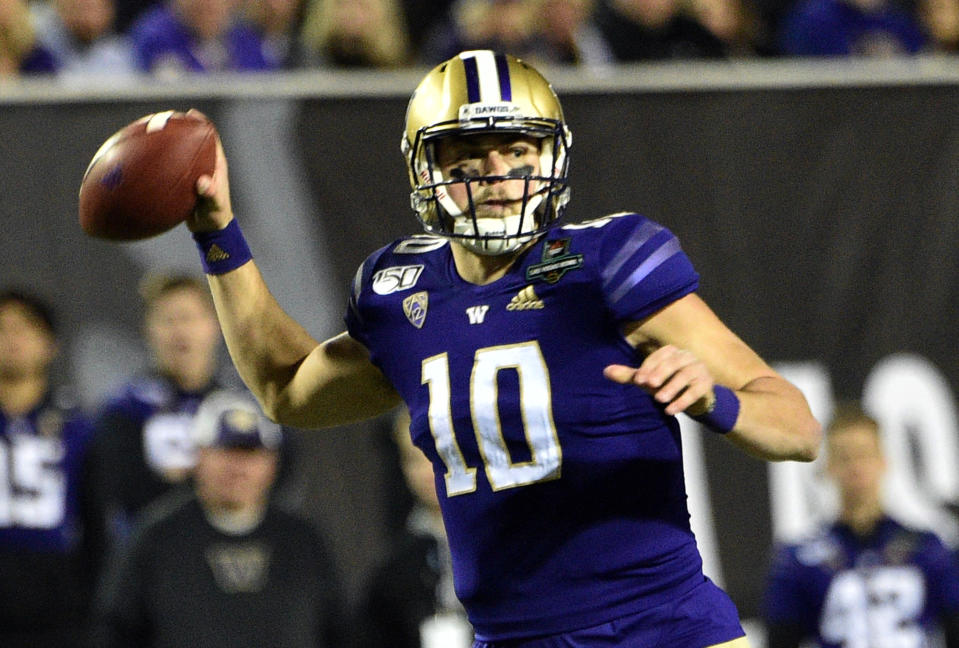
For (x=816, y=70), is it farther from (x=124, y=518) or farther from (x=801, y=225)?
(x=124, y=518)

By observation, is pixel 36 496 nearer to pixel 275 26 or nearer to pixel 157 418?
pixel 157 418

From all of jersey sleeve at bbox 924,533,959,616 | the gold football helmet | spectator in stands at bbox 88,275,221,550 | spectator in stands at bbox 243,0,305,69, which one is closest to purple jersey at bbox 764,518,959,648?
jersey sleeve at bbox 924,533,959,616

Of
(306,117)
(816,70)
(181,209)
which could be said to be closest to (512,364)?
(181,209)

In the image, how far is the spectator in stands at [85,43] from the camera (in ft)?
19.7

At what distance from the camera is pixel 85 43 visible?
605 cm

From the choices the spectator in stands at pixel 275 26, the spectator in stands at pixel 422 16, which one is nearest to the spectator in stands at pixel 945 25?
the spectator in stands at pixel 422 16

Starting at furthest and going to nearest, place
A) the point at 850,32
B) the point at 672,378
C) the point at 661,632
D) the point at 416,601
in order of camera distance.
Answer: the point at 850,32
the point at 416,601
the point at 661,632
the point at 672,378

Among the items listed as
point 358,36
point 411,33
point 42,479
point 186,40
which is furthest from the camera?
point 411,33

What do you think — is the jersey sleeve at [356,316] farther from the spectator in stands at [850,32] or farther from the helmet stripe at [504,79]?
the spectator in stands at [850,32]

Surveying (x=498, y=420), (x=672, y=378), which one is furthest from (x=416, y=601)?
(x=672, y=378)

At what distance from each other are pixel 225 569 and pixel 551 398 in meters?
2.49

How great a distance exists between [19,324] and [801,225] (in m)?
2.79

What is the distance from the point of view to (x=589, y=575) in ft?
8.45

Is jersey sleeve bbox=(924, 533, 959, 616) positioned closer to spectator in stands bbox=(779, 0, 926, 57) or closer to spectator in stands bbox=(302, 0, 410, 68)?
spectator in stands bbox=(779, 0, 926, 57)
